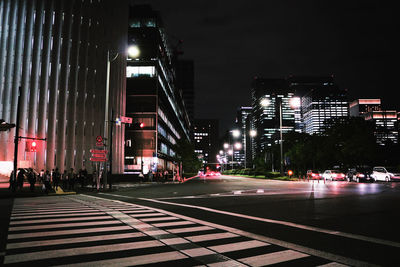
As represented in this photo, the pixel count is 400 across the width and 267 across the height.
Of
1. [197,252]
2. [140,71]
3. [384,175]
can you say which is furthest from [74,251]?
[140,71]

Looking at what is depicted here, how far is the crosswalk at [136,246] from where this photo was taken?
4.79m

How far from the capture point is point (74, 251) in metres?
5.45

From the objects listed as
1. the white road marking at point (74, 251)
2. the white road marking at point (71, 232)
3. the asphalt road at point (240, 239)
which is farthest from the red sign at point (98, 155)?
the white road marking at point (74, 251)

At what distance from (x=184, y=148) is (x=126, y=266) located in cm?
7710

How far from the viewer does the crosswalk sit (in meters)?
4.79

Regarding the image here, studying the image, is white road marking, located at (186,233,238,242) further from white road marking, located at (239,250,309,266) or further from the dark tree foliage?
the dark tree foliage

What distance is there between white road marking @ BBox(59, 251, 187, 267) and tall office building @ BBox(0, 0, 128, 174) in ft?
139

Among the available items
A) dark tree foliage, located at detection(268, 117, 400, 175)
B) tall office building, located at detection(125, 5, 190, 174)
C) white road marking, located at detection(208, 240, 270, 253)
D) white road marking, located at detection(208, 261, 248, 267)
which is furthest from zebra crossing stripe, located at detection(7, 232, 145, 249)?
dark tree foliage, located at detection(268, 117, 400, 175)

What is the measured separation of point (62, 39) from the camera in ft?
152

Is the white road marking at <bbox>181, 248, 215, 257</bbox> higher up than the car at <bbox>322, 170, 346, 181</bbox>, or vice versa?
the white road marking at <bbox>181, 248, 215, 257</bbox>

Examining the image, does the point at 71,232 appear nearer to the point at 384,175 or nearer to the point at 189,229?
the point at 189,229

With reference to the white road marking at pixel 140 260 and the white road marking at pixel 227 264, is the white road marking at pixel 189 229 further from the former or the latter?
the white road marking at pixel 227 264

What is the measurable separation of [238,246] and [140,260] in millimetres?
1958

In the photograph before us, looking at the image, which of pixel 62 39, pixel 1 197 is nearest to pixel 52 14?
pixel 62 39
